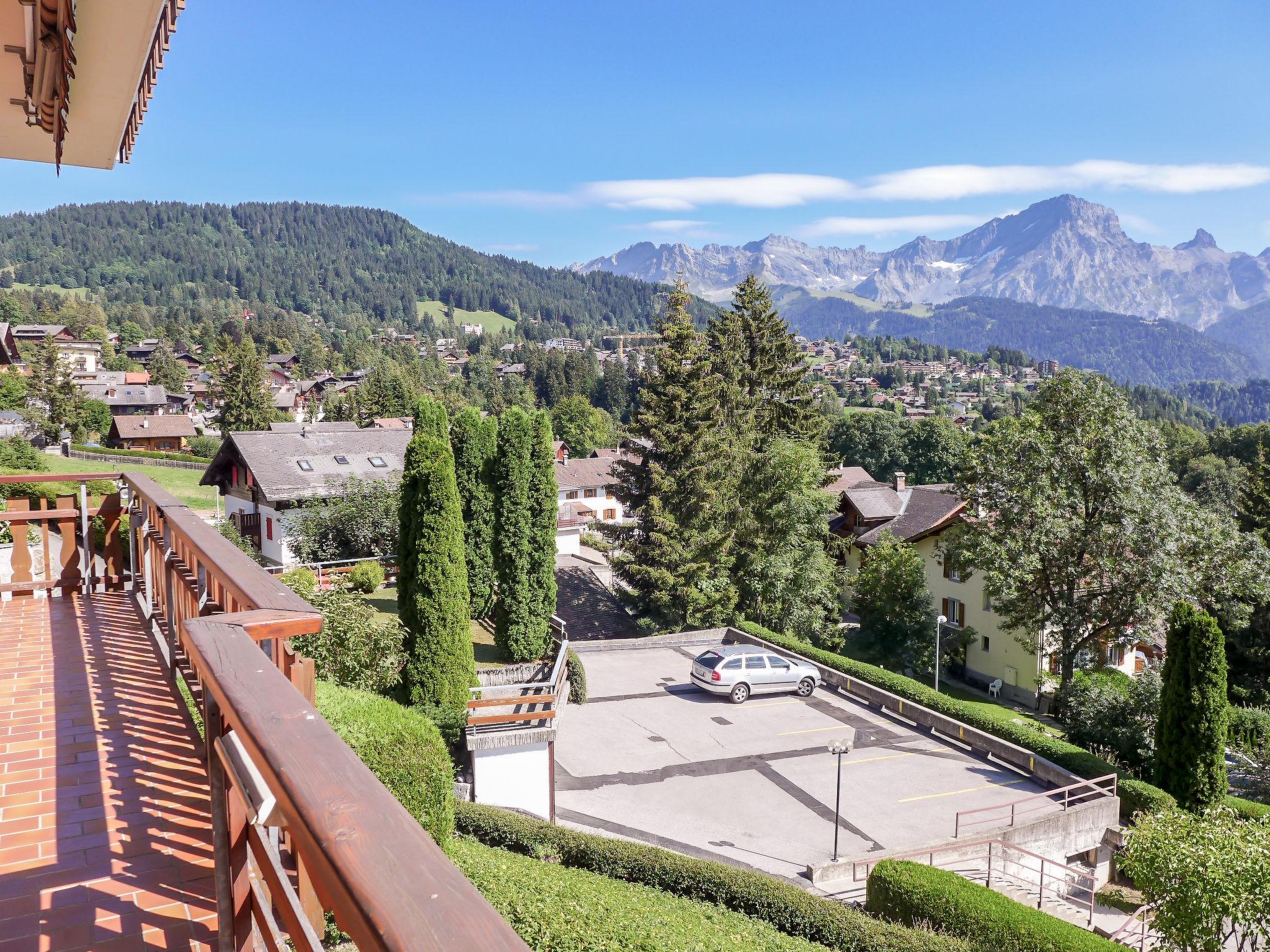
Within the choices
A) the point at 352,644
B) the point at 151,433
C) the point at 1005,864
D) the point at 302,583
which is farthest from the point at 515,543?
the point at 151,433

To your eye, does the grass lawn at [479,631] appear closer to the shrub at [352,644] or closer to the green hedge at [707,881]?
the shrub at [352,644]

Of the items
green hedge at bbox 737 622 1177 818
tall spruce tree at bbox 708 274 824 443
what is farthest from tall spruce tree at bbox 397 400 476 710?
tall spruce tree at bbox 708 274 824 443

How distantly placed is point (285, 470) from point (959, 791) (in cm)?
2804

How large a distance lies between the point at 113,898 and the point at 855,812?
17.3 meters

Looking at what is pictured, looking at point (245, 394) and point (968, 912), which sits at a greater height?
point (245, 394)

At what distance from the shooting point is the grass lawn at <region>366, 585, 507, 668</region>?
25.7m

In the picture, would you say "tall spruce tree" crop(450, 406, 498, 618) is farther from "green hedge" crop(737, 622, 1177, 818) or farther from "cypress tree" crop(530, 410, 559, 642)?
"green hedge" crop(737, 622, 1177, 818)

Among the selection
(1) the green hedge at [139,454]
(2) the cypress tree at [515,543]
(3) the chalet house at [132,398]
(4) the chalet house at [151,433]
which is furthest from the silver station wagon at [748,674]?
(3) the chalet house at [132,398]

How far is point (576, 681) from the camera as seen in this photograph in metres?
23.6

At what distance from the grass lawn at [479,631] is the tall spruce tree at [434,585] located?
6.10 metres

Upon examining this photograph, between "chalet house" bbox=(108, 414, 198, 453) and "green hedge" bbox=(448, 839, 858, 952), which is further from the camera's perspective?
"chalet house" bbox=(108, 414, 198, 453)

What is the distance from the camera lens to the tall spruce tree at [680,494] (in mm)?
32531

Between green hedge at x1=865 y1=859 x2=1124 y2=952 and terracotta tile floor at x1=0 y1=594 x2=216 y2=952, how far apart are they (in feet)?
40.3

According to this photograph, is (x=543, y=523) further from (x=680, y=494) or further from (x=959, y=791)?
(x=959, y=791)
